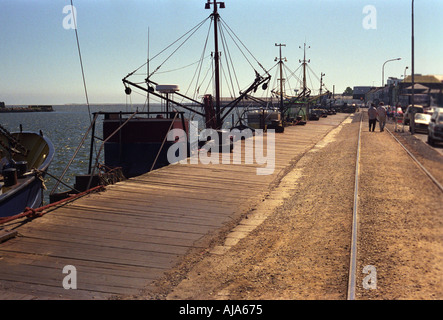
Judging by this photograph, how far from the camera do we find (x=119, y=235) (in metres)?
8.36

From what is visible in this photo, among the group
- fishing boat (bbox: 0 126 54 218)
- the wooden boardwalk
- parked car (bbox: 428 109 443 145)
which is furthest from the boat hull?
parked car (bbox: 428 109 443 145)

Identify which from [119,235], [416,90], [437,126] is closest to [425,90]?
[416,90]

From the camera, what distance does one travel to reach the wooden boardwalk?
6273mm

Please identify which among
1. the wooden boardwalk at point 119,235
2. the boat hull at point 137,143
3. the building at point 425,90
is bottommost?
the wooden boardwalk at point 119,235

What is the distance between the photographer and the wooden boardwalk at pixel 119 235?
627 cm

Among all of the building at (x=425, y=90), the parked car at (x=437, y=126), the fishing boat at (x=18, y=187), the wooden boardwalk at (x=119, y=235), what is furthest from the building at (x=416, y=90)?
the fishing boat at (x=18, y=187)

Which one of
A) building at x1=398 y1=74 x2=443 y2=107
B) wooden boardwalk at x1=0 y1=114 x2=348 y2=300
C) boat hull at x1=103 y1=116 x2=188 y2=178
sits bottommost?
wooden boardwalk at x1=0 y1=114 x2=348 y2=300

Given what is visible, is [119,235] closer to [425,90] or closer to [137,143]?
[137,143]

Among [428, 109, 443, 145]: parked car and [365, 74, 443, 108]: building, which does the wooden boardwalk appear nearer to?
[428, 109, 443, 145]: parked car

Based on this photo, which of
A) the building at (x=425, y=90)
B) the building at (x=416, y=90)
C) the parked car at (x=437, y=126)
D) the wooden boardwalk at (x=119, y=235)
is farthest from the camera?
the building at (x=416, y=90)

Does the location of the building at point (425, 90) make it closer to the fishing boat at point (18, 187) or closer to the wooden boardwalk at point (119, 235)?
the wooden boardwalk at point (119, 235)

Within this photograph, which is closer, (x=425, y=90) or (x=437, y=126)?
(x=437, y=126)

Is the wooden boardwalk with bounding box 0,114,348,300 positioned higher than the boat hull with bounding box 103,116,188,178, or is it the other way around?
the boat hull with bounding box 103,116,188,178
